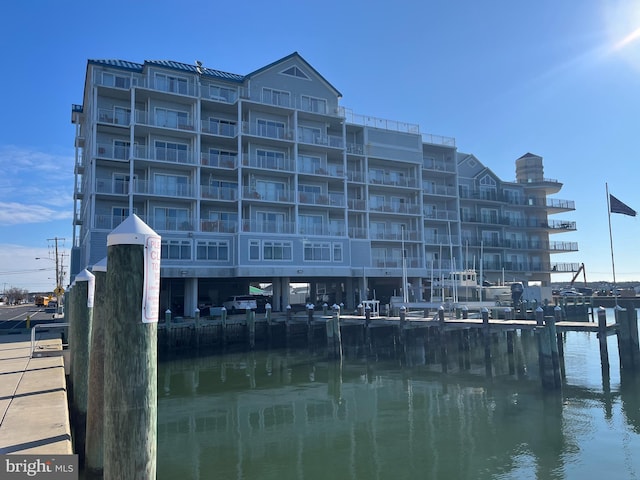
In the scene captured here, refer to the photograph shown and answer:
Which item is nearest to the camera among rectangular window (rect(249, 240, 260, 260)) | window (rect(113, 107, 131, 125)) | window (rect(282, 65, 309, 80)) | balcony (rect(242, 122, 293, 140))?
window (rect(113, 107, 131, 125))

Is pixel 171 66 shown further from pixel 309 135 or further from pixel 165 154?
pixel 309 135

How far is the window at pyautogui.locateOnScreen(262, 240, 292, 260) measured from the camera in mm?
38250

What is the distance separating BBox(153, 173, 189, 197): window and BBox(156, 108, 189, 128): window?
409cm

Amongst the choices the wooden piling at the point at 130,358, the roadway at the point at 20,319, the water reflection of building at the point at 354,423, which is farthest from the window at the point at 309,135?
the wooden piling at the point at 130,358

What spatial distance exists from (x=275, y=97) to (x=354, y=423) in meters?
32.4

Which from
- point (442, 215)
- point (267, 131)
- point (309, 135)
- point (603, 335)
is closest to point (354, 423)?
point (603, 335)

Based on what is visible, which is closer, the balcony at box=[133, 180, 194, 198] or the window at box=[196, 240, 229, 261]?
the balcony at box=[133, 180, 194, 198]

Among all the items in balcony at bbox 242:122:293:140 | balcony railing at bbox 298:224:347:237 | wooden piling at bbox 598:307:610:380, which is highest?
balcony at bbox 242:122:293:140

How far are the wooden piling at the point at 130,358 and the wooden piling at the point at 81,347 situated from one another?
639 cm

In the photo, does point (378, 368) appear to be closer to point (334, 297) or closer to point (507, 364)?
point (507, 364)

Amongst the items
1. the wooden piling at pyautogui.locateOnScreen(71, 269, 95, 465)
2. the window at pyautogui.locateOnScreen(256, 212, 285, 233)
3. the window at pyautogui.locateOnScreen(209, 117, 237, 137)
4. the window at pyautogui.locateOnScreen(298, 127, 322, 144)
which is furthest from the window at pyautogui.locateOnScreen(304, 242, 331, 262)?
the wooden piling at pyautogui.locateOnScreen(71, 269, 95, 465)

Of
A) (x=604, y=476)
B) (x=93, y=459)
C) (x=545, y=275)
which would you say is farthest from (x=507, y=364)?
(x=545, y=275)

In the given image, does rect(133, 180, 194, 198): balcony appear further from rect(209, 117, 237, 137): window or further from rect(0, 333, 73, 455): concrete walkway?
rect(0, 333, 73, 455): concrete walkway

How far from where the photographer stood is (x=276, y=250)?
38688mm
